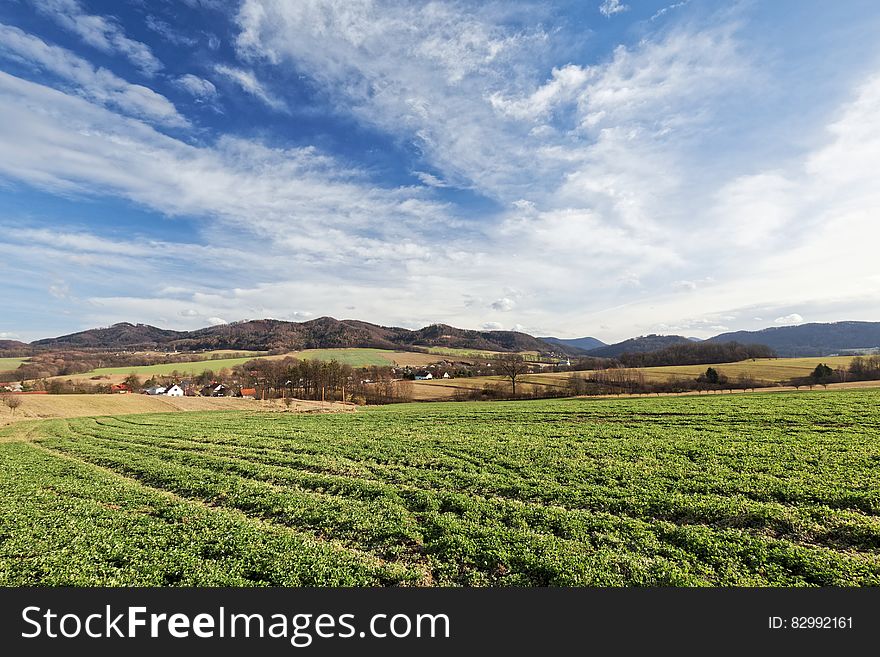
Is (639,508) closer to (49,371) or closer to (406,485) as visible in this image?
(406,485)

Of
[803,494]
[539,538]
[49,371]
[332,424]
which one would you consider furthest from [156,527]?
[49,371]

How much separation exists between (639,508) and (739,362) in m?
132

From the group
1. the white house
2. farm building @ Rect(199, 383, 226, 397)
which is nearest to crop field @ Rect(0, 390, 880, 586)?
farm building @ Rect(199, 383, 226, 397)

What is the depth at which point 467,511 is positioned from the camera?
45.3 feet

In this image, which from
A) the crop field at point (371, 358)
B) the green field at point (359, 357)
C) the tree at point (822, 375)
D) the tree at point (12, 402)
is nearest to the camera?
the tree at point (12, 402)

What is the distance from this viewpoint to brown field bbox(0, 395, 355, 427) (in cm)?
6328

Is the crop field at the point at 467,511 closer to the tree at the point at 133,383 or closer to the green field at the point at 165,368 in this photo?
the tree at the point at 133,383

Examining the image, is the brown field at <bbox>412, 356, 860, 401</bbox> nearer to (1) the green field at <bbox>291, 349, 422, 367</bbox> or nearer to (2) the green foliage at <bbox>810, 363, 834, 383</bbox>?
(2) the green foliage at <bbox>810, 363, 834, 383</bbox>

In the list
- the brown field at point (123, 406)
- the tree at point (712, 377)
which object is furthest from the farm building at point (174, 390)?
the tree at point (712, 377)

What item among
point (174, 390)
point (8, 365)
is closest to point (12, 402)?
point (174, 390)

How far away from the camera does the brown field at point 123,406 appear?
6328 cm

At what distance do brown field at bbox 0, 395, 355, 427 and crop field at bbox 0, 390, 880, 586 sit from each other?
43698 millimetres

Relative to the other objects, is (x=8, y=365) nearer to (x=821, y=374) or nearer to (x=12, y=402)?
(x=12, y=402)

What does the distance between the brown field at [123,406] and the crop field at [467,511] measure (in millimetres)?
43698
